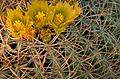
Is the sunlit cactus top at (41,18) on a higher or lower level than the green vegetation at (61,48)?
higher

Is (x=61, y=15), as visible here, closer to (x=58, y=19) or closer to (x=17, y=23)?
(x=58, y=19)

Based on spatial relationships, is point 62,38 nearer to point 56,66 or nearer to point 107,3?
point 56,66

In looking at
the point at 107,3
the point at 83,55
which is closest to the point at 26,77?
the point at 83,55

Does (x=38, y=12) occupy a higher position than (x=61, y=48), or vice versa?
(x=38, y=12)

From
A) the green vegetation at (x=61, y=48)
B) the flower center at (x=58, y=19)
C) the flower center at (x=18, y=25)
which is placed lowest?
the green vegetation at (x=61, y=48)

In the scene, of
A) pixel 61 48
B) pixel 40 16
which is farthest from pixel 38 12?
pixel 61 48
